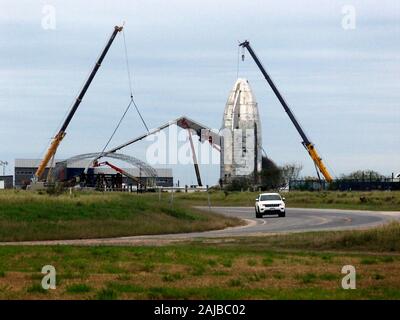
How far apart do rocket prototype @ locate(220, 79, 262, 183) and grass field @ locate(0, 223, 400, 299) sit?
104112 mm

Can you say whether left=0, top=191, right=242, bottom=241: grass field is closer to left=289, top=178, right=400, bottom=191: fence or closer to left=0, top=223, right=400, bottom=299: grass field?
left=0, top=223, right=400, bottom=299: grass field

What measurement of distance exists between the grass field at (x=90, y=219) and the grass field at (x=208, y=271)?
11671mm

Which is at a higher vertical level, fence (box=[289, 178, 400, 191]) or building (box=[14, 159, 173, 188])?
building (box=[14, 159, 173, 188])

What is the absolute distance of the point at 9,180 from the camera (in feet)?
539

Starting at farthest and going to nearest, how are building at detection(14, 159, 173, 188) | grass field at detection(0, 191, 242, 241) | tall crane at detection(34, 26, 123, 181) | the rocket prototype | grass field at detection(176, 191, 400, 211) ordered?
building at detection(14, 159, 173, 188)
the rocket prototype
tall crane at detection(34, 26, 123, 181)
grass field at detection(176, 191, 400, 211)
grass field at detection(0, 191, 242, 241)

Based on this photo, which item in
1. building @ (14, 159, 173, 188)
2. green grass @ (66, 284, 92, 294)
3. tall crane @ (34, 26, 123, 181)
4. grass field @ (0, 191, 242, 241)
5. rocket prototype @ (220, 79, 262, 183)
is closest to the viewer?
green grass @ (66, 284, 92, 294)

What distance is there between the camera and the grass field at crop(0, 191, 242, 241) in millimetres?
42719

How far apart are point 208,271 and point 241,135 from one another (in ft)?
383

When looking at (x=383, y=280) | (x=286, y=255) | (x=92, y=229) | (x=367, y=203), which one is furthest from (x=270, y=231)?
A: (x=367, y=203)

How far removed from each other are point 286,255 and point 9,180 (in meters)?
140

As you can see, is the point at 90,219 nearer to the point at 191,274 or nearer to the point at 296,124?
the point at 191,274

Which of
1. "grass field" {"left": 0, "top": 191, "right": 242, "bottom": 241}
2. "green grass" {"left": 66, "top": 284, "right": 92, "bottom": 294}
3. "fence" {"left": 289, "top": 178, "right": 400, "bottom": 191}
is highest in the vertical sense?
"fence" {"left": 289, "top": 178, "right": 400, "bottom": 191}

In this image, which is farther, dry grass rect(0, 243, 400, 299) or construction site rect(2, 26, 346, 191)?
construction site rect(2, 26, 346, 191)

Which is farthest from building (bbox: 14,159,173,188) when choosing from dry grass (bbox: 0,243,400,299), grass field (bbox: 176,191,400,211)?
dry grass (bbox: 0,243,400,299)
